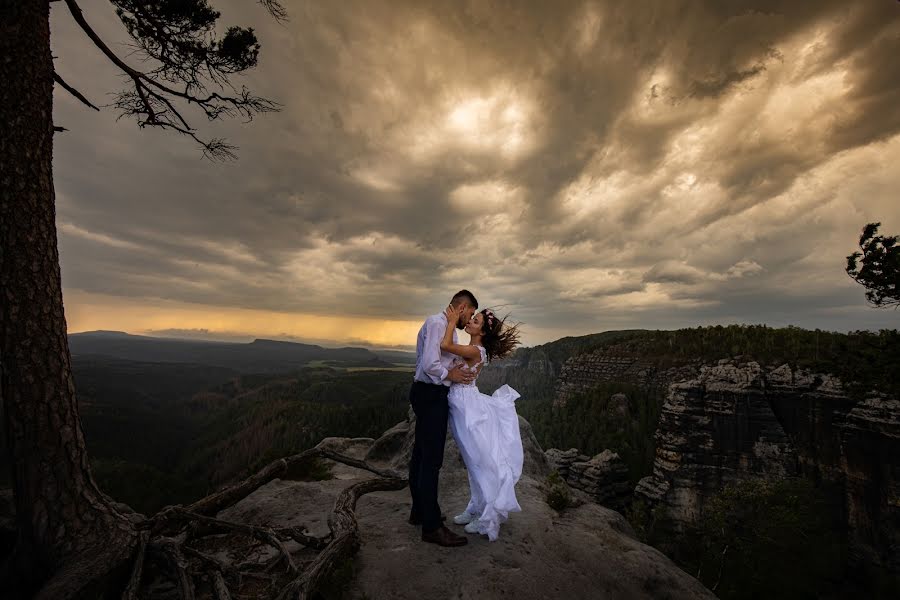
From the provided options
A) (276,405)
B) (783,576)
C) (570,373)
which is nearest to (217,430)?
(276,405)

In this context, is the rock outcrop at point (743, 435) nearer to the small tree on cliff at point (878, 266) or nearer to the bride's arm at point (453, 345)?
the small tree on cliff at point (878, 266)

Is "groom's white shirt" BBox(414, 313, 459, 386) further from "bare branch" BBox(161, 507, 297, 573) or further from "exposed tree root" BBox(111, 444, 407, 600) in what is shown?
"bare branch" BBox(161, 507, 297, 573)

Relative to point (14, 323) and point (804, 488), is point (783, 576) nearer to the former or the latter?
point (804, 488)

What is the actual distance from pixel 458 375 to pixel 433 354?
575 millimetres

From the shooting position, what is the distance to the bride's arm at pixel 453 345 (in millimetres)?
5367

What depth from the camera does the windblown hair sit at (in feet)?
19.0

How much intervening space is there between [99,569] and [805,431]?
231 ft

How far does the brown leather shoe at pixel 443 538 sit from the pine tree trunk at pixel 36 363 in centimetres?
379

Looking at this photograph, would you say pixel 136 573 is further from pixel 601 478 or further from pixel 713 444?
pixel 601 478

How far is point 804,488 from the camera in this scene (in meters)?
32.2

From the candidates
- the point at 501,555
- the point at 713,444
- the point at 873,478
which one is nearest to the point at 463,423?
the point at 501,555

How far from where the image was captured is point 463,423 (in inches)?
226

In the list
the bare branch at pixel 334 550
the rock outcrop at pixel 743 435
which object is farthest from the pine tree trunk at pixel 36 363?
the rock outcrop at pixel 743 435

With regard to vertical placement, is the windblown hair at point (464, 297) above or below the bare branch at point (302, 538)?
above
